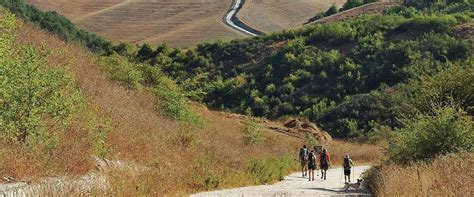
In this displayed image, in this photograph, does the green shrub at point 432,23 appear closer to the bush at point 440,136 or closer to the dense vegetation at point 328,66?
the dense vegetation at point 328,66

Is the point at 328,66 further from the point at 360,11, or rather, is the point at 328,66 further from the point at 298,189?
the point at 298,189

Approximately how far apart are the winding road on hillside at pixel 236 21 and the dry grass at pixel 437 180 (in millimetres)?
75866

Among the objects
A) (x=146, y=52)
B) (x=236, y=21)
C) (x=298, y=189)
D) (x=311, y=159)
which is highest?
(x=236, y=21)

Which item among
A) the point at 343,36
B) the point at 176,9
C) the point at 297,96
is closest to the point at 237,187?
the point at 297,96

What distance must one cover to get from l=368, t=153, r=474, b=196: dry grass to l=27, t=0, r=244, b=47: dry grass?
73.8 meters

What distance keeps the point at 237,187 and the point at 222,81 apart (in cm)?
4812

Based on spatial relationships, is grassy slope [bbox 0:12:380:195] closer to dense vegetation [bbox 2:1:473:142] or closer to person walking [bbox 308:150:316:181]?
person walking [bbox 308:150:316:181]

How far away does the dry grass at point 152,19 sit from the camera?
91938mm

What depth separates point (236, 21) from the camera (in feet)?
320

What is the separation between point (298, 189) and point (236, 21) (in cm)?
7735

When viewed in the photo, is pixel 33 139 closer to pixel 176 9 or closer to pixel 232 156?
pixel 232 156

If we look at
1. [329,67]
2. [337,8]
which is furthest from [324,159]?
[337,8]

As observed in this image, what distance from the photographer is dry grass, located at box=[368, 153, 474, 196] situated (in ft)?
37.9

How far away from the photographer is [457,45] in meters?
63.5
